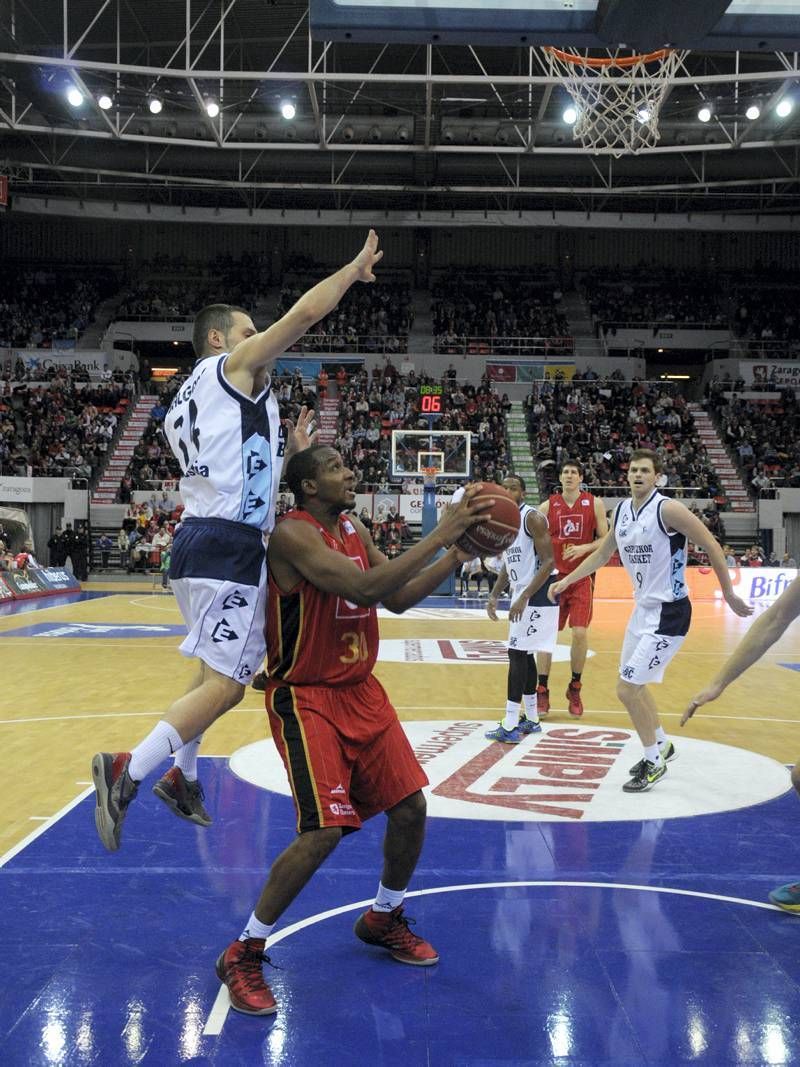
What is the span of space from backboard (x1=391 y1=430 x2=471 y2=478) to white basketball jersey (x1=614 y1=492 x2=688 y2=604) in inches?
702

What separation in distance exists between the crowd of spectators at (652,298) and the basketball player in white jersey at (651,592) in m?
33.2

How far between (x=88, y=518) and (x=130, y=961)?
26792 mm

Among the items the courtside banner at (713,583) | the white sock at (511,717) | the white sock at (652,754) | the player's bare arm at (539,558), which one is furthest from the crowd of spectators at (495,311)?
the white sock at (652,754)

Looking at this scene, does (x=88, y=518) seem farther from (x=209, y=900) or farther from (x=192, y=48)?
(x=209, y=900)

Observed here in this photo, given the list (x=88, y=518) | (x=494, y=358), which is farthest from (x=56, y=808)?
(x=494, y=358)

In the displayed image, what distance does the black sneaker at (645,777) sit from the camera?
20.8ft

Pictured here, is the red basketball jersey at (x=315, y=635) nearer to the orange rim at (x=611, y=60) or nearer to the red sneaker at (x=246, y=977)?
the red sneaker at (x=246, y=977)

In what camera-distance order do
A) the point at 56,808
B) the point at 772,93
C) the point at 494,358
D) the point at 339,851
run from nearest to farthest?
the point at 339,851, the point at 56,808, the point at 772,93, the point at 494,358

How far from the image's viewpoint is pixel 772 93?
2698 cm

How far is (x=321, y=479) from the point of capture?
3.94 meters

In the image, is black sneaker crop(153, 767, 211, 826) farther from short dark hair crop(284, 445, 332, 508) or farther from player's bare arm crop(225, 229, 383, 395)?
player's bare arm crop(225, 229, 383, 395)

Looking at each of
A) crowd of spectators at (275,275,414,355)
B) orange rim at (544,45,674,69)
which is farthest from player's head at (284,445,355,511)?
crowd of spectators at (275,275,414,355)

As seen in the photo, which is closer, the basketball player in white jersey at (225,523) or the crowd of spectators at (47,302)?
the basketball player in white jersey at (225,523)

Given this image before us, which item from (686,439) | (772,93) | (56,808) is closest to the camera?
(56,808)
